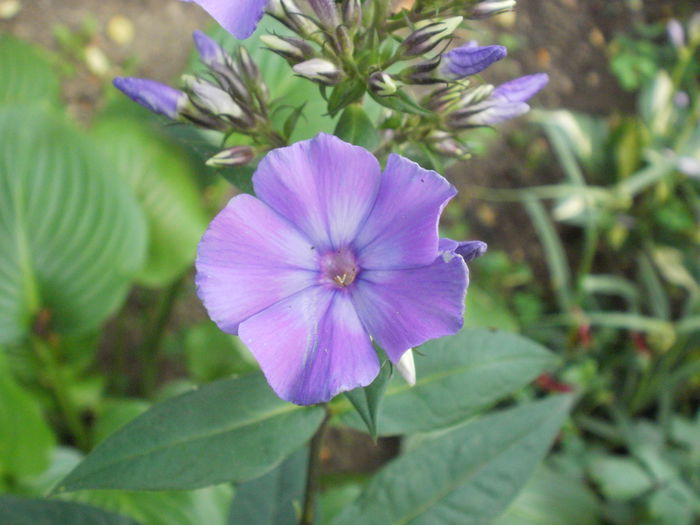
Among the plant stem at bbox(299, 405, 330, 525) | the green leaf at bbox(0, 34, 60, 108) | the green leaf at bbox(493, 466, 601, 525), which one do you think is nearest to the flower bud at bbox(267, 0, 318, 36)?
the plant stem at bbox(299, 405, 330, 525)

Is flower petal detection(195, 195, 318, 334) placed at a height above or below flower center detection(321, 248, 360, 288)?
above

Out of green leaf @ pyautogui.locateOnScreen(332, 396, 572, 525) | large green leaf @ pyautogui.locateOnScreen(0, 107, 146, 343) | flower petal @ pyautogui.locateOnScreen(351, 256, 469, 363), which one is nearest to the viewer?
flower petal @ pyautogui.locateOnScreen(351, 256, 469, 363)

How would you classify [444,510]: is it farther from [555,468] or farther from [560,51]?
[560,51]

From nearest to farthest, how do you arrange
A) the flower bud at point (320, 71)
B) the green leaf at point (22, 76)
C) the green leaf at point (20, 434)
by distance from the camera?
the flower bud at point (320, 71) → the green leaf at point (20, 434) → the green leaf at point (22, 76)

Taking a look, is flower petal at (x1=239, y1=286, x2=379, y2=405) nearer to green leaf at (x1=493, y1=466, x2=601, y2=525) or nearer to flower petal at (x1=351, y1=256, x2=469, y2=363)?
flower petal at (x1=351, y1=256, x2=469, y2=363)

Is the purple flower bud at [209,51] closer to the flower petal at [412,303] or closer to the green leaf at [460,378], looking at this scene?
the flower petal at [412,303]

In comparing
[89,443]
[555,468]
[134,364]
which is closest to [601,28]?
[555,468]

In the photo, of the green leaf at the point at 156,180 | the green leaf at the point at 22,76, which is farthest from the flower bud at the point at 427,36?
the green leaf at the point at 22,76
